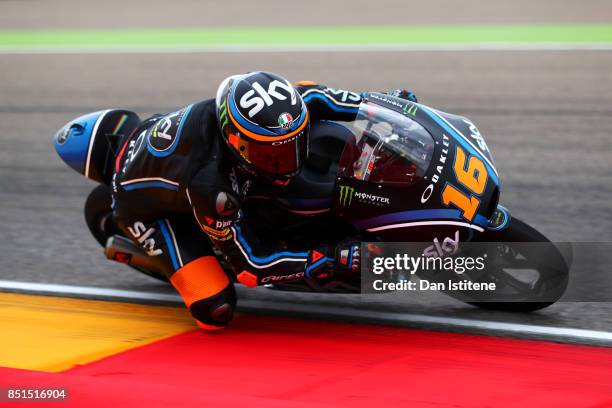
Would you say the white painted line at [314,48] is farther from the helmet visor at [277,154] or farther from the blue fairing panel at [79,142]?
the helmet visor at [277,154]

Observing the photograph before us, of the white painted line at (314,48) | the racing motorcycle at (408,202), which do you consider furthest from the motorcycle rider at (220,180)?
the white painted line at (314,48)

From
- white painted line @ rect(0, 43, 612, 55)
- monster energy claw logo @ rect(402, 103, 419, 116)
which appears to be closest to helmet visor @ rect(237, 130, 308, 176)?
monster energy claw logo @ rect(402, 103, 419, 116)

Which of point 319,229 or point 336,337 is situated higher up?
point 319,229

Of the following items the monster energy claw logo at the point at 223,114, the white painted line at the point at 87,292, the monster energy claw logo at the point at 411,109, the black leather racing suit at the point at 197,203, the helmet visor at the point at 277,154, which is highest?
the monster energy claw logo at the point at 411,109

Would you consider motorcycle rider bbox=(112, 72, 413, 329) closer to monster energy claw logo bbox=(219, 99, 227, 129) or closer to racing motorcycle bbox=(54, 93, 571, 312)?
monster energy claw logo bbox=(219, 99, 227, 129)

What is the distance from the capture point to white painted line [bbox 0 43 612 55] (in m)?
12.1

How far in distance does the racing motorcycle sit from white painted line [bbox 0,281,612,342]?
20 centimetres

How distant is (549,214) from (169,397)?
3.89 meters

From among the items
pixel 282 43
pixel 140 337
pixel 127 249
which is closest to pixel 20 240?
pixel 127 249

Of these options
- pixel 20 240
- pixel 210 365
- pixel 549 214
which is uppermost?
pixel 549 214

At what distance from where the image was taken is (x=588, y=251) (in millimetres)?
5508

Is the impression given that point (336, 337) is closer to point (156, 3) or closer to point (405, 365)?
point (405, 365)

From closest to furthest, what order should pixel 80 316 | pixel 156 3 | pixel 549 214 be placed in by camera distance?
pixel 80 316 < pixel 549 214 < pixel 156 3

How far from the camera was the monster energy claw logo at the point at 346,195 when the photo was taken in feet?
15.4
